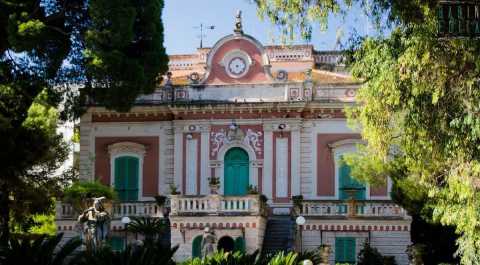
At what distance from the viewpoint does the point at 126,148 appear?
29297mm

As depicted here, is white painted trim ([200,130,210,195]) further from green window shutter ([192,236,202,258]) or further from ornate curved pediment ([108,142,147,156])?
green window shutter ([192,236,202,258])

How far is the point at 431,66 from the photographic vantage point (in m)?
15.7

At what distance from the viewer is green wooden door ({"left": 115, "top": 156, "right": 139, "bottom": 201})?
95.6ft

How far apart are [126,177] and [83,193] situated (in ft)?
12.7

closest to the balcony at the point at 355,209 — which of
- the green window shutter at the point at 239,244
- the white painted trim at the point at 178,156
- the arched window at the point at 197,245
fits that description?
the green window shutter at the point at 239,244

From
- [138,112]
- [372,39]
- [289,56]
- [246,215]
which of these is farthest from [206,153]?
[372,39]

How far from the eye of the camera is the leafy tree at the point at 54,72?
24688mm

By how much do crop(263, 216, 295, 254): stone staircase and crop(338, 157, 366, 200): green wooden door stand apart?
6.60 feet

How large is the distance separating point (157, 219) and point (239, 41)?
6.75 meters

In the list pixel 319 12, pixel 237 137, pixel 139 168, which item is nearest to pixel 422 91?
pixel 319 12

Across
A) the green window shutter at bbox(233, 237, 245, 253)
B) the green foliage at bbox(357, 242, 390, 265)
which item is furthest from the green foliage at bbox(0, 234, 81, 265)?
the green foliage at bbox(357, 242, 390, 265)

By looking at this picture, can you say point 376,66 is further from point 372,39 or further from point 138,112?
point 138,112

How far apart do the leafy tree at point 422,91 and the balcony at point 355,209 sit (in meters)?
8.21

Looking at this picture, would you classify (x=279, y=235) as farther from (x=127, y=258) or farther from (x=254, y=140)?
(x=127, y=258)
